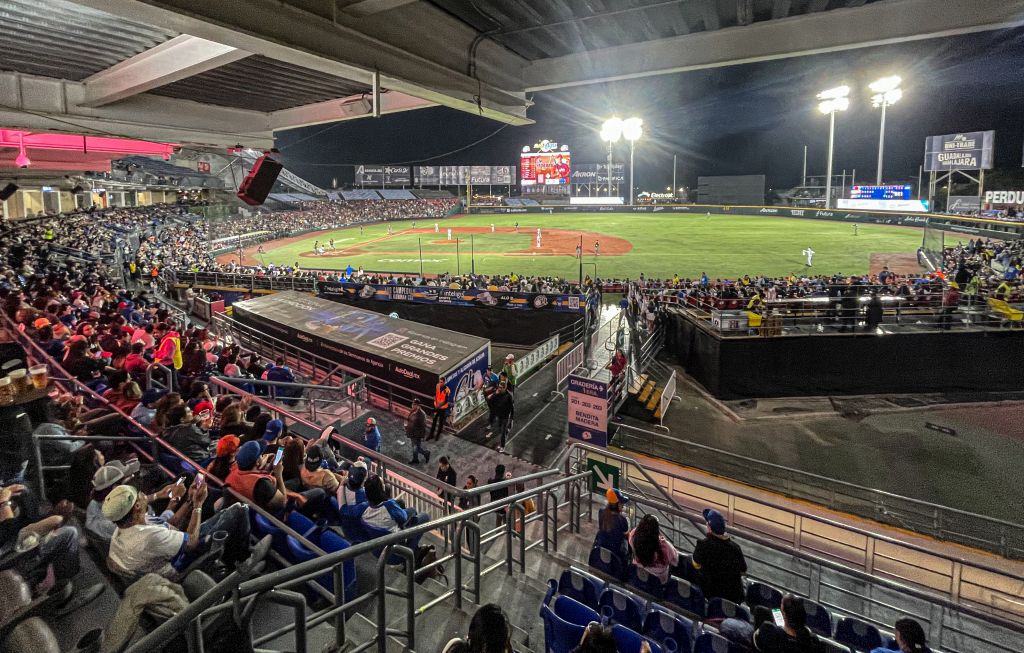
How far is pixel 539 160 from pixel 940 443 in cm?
9711

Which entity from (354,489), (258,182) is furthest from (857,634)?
(258,182)

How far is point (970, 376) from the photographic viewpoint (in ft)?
54.5

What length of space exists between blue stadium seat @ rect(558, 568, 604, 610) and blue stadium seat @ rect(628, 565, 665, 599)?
64 centimetres

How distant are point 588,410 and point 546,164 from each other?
98209 millimetres

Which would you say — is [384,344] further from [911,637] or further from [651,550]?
[911,637]

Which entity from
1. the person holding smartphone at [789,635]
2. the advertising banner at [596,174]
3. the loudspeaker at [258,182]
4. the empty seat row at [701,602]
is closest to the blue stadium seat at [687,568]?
the empty seat row at [701,602]

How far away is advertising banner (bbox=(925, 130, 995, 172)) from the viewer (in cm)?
5600

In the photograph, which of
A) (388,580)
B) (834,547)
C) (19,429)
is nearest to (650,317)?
(834,547)

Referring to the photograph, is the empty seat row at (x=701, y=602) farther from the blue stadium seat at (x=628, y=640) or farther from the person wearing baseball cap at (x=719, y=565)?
the blue stadium seat at (x=628, y=640)

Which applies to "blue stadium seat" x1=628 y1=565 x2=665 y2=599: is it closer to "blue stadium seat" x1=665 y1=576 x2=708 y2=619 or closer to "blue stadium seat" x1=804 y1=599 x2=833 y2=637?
"blue stadium seat" x1=665 y1=576 x2=708 y2=619

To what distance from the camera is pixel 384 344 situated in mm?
15359

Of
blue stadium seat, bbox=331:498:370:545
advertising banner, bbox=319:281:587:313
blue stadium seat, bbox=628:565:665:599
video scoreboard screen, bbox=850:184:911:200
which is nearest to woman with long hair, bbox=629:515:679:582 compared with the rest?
blue stadium seat, bbox=628:565:665:599

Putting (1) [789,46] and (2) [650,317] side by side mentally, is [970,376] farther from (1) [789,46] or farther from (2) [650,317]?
(1) [789,46]

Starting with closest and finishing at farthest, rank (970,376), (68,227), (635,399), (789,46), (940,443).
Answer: (789,46), (940,443), (635,399), (970,376), (68,227)
